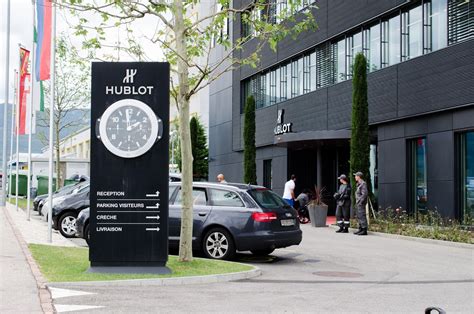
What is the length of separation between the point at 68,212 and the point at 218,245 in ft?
23.1

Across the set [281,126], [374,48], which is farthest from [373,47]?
[281,126]

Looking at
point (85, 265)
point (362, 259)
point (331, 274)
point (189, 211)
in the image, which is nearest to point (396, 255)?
point (362, 259)

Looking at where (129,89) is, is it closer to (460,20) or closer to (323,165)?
(460,20)

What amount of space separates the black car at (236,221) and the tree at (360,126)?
1005cm

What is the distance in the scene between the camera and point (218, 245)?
43.9 ft

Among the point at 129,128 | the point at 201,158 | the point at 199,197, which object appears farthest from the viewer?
the point at 201,158

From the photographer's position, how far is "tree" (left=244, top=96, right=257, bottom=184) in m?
35.5

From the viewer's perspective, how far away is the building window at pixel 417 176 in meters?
22.3

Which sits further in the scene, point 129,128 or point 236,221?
point 236,221

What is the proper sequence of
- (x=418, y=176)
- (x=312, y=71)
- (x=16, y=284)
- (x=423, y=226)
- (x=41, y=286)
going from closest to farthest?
(x=41, y=286) < (x=16, y=284) < (x=423, y=226) < (x=418, y=176) < (x=312, y=71)

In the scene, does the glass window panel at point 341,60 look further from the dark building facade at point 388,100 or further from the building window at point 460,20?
the building window at point 460,20

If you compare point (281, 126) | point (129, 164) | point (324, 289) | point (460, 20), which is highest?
point (460, 20)

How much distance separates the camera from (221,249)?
43.7 ft

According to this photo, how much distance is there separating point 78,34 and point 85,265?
→ 4094 mm
